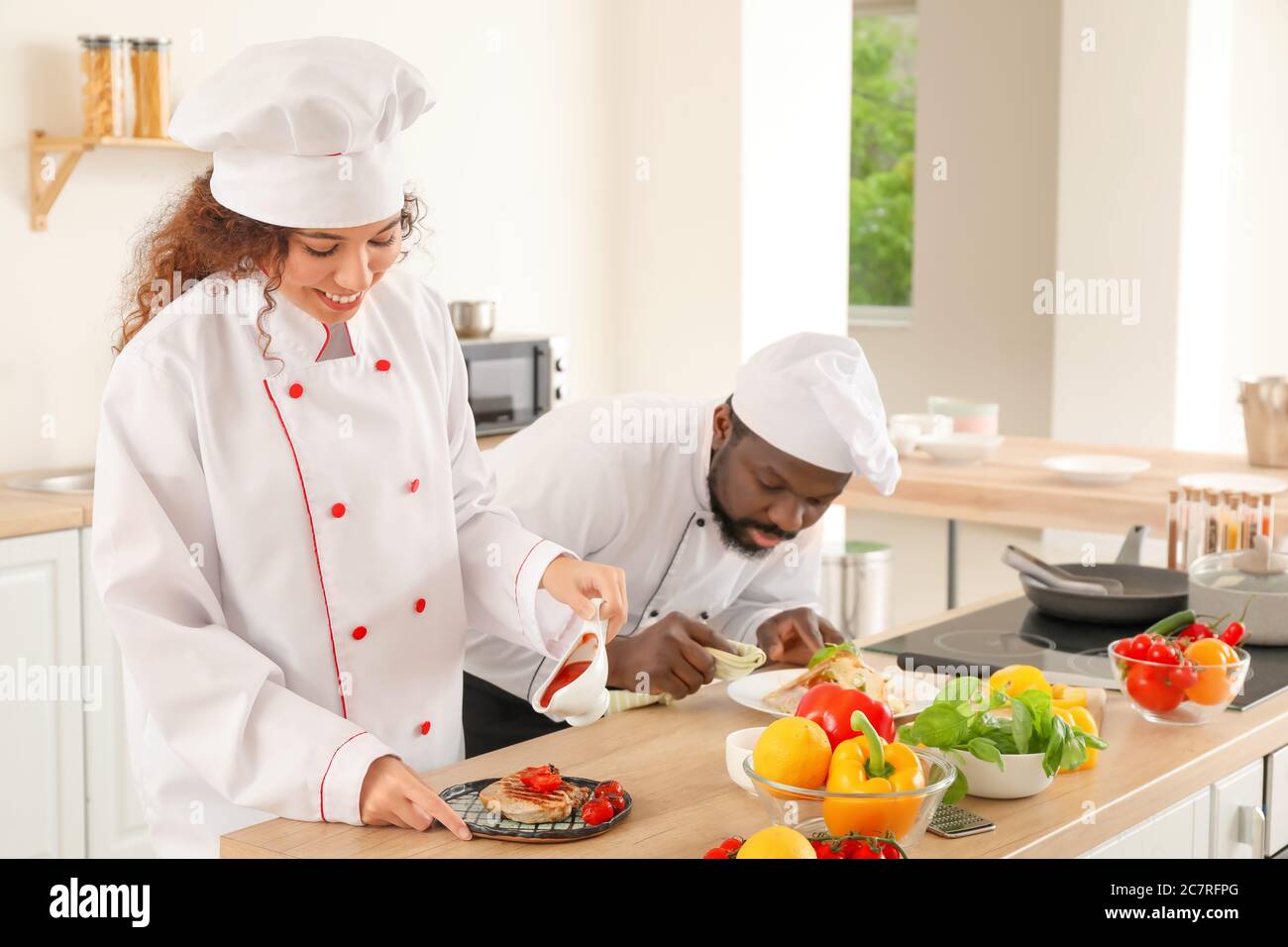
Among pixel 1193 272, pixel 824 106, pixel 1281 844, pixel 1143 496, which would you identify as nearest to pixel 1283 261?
pixel 1193 272

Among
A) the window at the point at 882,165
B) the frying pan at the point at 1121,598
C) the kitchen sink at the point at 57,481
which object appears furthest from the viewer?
the window at the point at 882,165

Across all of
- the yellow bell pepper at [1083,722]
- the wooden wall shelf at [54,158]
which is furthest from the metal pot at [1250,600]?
the wooden wall shelf at [54,158]

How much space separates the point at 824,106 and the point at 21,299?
264 cm

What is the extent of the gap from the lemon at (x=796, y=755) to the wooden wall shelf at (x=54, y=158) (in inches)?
102

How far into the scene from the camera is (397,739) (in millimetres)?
1743

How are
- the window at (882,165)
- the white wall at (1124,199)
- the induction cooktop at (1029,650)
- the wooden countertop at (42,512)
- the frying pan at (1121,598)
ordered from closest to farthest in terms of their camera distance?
the induction cooktop at (1029,650)
the frying pan at (1121,598)
the wooden countertop at (42,512)
the white wall at (1124,199)
the window at (882,165)

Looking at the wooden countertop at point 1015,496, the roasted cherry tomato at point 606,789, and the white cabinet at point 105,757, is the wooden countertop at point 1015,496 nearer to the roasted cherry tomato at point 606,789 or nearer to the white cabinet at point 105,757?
the white cabinet at point 105,757

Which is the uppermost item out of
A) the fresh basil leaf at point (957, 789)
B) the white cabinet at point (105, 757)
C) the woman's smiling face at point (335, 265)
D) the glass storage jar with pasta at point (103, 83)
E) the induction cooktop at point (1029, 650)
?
the glass storage jar with pasta at point (103, 83)

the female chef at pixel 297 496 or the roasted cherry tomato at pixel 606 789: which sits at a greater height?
the female chef at pixel 297 496

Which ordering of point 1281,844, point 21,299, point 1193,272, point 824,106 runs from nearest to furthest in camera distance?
point 1281,844, point 21,299, point 824,106, point 1193,272

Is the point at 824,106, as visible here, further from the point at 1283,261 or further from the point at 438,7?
the point at 1283,261

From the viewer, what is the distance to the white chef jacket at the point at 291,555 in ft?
4.82

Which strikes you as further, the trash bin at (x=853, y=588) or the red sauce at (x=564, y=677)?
the trash bin at (x=853, y=588)

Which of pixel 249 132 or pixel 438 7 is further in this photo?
pixel 438 7
